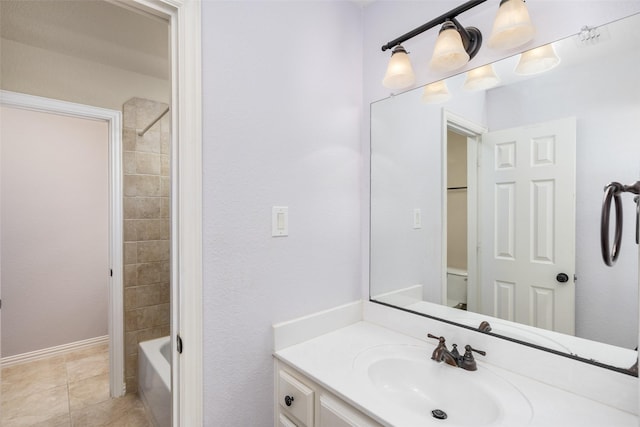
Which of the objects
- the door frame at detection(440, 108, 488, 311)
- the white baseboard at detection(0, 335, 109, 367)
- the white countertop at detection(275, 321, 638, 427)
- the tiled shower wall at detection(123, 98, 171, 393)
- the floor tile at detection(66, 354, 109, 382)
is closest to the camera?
the white countertop at detection(275, 321, 638, 427)

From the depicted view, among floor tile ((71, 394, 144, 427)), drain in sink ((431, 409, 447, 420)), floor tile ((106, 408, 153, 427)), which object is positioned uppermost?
drain in sink ((431, 409, 447, 420))

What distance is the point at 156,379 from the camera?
1885 mm

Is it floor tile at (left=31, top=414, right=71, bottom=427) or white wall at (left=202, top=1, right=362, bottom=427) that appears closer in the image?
white wall at (left=202, top=1, right=362, bottom=427)

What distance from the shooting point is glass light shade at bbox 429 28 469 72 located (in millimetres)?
1103

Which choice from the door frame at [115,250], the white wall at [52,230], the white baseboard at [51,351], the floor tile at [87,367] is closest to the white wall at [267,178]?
the door frame at [115,250]

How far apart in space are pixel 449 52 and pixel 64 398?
3148 mm

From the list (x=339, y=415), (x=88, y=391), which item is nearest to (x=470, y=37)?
(x=339, y=415)

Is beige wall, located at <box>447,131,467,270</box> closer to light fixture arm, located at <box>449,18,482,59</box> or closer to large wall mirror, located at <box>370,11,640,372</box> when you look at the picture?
large wall mirror, located at <box>370,11,640,372</box>

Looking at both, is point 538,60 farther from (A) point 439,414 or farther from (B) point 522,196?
(A) point 439,414

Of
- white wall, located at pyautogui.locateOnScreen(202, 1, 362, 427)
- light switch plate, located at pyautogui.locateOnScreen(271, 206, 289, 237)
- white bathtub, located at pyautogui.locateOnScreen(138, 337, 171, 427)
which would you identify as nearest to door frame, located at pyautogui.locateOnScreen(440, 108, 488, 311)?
white wall, located at pyautogui.locateOnScreen(202, 1, 362, 427)

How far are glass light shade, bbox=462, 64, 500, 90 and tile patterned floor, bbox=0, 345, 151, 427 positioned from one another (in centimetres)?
261

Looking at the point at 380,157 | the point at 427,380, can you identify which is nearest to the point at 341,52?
the point at 380,157

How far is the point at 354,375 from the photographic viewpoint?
103 centimetres

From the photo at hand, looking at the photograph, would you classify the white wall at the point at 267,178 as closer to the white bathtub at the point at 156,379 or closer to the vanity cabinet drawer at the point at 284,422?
the vanity cabinet drawer at the point at 284,422
